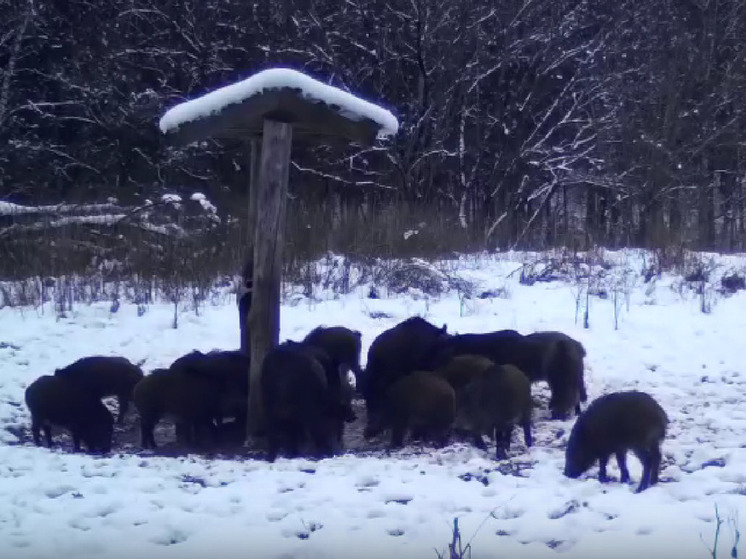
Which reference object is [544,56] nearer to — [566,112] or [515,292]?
[566,112]

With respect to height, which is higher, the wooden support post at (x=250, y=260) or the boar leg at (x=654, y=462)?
the wooden support post at (x=250, y=260)

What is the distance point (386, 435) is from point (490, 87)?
1813 cm

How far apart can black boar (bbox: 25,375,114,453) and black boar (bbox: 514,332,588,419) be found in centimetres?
344

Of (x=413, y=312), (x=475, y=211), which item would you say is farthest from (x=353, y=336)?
(x=475, y=211)

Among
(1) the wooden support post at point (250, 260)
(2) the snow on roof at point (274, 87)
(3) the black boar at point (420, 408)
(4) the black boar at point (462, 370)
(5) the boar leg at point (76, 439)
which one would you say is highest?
(2) the snow on roof at point (274, 87)

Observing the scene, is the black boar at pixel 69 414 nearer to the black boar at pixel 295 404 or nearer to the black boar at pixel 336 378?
the black boar at pixel 295 404

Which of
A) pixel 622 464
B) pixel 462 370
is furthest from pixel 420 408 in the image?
pixel 622 464

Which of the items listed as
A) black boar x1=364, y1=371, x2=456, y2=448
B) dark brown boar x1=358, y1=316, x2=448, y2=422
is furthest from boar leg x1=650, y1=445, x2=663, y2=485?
dark brown boar x1=358, y1=316, x2=448, y2=422

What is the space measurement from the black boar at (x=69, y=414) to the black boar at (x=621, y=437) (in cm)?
357

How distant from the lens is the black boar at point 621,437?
5.65m

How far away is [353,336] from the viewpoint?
338 inches

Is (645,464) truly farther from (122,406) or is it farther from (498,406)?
(122,406)

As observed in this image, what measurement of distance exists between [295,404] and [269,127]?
81.4 inches

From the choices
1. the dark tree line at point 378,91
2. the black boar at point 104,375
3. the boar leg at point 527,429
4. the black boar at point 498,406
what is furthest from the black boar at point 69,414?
the dark tree line at point 378,91
